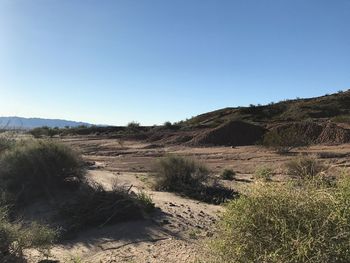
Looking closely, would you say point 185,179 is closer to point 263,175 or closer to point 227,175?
point 227,175

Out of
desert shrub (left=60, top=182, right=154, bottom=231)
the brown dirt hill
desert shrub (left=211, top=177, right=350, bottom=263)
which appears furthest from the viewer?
the brown dirt hill

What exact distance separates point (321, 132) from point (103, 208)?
28.5 metres

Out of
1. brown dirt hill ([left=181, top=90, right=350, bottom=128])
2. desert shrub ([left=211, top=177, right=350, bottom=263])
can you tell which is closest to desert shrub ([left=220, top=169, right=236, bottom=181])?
desert shrub ([left=211, top=177, right=350, bottom=263])

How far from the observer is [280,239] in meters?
5.41

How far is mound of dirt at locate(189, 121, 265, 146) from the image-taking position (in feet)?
132

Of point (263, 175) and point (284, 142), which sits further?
point (284, 142)

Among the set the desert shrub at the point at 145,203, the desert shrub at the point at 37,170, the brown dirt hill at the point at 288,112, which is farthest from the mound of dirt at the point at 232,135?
Answer: the desert shrub at the point at 145,203

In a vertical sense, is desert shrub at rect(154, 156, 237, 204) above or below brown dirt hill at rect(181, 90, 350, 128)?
below

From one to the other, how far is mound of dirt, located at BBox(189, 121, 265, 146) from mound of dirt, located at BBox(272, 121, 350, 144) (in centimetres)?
235

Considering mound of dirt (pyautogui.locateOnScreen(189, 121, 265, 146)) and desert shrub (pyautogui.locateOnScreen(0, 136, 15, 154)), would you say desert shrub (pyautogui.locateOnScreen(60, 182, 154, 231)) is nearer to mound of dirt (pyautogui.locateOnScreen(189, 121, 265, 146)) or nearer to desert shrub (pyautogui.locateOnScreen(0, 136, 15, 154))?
desert shrub (pyautogui.locateOnScreen(0, 136, 15, 154))

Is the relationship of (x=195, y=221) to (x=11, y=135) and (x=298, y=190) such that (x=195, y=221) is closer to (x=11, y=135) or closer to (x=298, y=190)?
(x=298, y=190)

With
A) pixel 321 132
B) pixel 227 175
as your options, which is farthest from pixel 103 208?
pixel 321 132

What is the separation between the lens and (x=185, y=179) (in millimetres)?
17844

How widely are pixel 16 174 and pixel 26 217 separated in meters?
2.26
